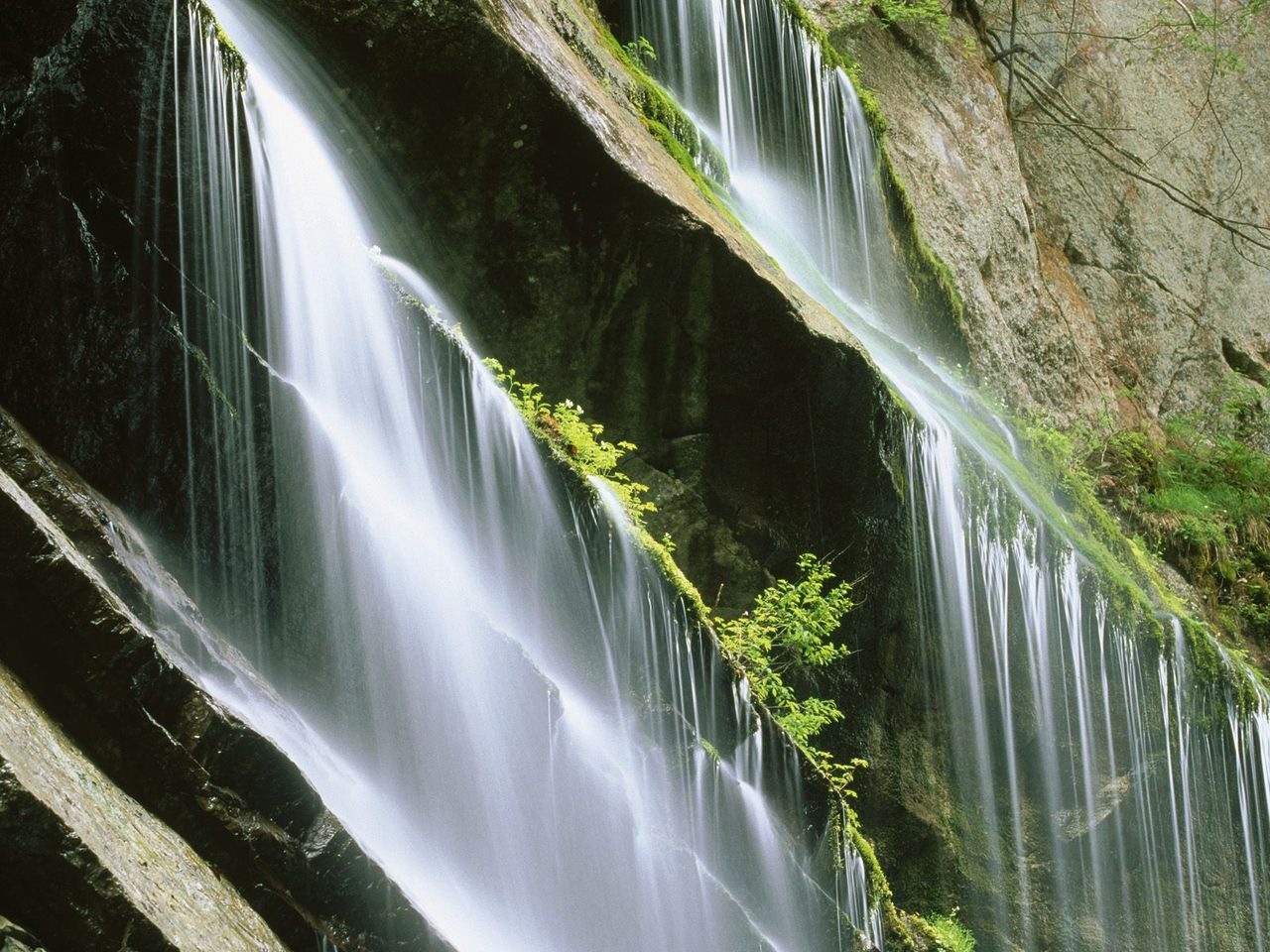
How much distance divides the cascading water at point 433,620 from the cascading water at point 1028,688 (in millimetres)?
3085

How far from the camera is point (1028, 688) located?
9.81 m

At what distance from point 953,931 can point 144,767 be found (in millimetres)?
7255

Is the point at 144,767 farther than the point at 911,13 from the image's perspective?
No

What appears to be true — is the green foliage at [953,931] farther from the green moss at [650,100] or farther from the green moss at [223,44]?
the green moss at [223,44]

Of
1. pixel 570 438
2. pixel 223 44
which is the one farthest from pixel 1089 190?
pixel 223 44

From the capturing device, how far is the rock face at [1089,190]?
1508 centimetres

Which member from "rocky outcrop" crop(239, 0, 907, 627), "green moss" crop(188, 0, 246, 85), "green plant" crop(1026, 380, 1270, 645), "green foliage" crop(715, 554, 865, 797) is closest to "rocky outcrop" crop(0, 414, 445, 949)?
"green moss" crop(188, 0, 246, 85)

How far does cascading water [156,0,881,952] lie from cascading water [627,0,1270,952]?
3085mm

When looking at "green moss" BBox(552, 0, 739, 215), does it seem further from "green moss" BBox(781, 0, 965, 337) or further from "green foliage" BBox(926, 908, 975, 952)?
"green foliage" BBox(926, 908, 975, 952)

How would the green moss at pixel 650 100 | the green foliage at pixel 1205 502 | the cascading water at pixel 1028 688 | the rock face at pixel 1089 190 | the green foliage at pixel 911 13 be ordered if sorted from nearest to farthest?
the green moss at pixel 650 100, the cascading water at pixel 1028 688, the green foliage at pixel 911 13, the green foliage at pixel 1205 502, the rock face at pixel 1089 190

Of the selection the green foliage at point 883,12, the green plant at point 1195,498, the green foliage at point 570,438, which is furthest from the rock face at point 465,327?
the green foliage at point 883,12

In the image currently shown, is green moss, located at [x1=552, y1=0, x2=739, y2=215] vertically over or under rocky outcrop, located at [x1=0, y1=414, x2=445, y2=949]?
over

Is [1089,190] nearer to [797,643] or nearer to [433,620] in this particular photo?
[797,643]

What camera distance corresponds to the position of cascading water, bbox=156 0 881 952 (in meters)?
4.86
